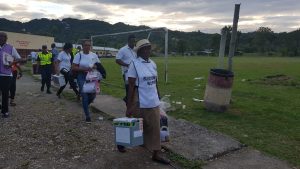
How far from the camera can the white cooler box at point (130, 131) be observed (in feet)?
17.1

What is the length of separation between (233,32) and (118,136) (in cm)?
552

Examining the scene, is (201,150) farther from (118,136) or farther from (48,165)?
(48,165)

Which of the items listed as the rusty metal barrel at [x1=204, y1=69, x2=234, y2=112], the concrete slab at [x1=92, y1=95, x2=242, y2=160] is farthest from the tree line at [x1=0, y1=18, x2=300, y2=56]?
the concrete slab at [x1=92, y1=95, x2=242, y2=160]

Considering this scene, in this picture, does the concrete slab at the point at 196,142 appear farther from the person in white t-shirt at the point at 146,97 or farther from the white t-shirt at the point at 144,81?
the white t-shirt at the point at 144,81

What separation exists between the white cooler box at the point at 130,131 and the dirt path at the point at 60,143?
0.32m

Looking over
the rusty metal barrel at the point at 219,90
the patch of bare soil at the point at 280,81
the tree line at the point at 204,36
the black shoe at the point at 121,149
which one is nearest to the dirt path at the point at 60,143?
the black shoe at the point at 121,149

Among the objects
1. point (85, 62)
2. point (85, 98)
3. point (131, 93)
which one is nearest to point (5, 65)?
point (85, 62)

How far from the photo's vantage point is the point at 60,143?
639 cm

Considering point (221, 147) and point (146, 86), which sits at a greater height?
point (146, 86)

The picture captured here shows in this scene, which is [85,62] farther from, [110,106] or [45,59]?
[45,59]

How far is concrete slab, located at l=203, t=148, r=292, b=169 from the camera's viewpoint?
17.7ft

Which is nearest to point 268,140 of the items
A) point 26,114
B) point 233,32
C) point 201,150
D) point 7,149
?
point 201,150

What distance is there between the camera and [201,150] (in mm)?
5945

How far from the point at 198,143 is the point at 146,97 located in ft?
5.03
